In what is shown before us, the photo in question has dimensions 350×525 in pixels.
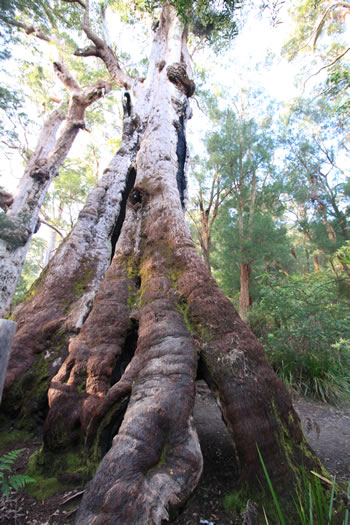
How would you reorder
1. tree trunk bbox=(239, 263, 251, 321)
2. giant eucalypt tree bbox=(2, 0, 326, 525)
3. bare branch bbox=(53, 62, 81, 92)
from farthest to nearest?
tree trunk bbox=(239, 263, 251, 321), bare branch bbox=(53, 62, 81, 92), giant eucalypt tree bbox=(2, 0, 326, 525)

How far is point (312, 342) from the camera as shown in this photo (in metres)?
4.91

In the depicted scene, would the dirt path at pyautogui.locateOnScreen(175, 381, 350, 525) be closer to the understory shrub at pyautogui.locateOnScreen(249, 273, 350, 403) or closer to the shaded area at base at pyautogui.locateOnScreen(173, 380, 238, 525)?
the shaded area at base at pyautogui.locateOnScreen(173, 380, 238, 525)

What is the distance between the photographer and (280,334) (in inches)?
208

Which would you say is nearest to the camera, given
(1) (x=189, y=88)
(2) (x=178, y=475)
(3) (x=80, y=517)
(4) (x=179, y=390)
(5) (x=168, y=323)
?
(3) (x=80, y=517)

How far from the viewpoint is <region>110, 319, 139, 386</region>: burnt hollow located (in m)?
2.37

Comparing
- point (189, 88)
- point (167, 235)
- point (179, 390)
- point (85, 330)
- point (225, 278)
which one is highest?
point (189, 88)

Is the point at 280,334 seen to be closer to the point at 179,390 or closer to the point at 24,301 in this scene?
A: the point at 179,390

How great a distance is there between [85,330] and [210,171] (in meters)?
12.8

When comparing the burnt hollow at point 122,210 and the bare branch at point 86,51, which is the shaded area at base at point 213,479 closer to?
the burnt hollow at point 122,210

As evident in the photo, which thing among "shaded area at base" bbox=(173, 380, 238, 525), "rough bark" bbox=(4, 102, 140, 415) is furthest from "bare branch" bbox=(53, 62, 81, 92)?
"shaded area at base" bbox=(173, 380, 238, 525)

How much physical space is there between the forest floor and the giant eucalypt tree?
7.8 inches

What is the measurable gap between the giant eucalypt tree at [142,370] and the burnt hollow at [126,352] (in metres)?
0.01

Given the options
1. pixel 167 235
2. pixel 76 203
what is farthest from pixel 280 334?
pixel 76 203

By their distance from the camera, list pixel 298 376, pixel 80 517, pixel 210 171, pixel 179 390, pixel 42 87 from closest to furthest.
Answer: pixel 80 517
pixel 179 390
pixel 298 376
pixel 42 87
pixel 210 171
